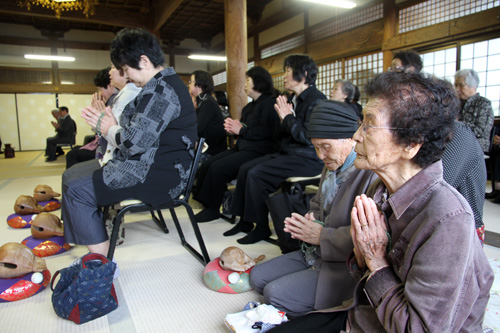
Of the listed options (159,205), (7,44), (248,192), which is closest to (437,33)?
(248,192)

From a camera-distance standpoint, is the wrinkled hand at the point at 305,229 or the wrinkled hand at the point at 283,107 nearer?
the wrinkled hand at the point at 305,229

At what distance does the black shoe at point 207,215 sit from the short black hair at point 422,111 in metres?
2.45

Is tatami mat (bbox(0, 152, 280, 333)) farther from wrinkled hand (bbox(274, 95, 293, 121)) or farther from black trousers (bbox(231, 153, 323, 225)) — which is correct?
wrinkled hand (bbox(274, 95, 293, 121))

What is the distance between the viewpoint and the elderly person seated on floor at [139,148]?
6.28 feet

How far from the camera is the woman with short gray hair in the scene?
3689mm

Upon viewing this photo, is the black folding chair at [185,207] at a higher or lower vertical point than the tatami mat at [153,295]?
higher

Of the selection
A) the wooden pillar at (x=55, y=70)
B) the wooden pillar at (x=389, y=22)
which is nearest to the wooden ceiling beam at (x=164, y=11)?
the wooden pillar at (x=389, y=22)

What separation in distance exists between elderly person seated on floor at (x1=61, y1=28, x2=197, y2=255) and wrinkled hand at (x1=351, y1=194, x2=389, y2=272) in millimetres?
1305

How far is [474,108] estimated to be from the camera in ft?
12.3

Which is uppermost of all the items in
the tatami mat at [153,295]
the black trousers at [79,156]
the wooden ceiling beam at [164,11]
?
the wooden ceiling beam at [164,11]

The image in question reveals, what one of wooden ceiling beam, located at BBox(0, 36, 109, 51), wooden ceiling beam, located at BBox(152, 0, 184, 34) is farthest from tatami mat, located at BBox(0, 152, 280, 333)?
wooden ceiling beam, located at BBox(0, 36, 109, 51)

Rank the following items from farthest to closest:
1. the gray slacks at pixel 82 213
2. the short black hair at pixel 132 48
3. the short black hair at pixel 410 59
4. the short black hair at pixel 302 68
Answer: the short black hair at pixel 302 68, the short black hair at pixel 410 59, the short black hair at pixel 132 48, the gray slacks at pixel 82 213

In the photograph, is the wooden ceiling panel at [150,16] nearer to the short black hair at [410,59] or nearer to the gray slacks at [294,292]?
the short black hair at [410,59]

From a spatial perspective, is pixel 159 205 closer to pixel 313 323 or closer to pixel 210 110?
pixel 313 323
